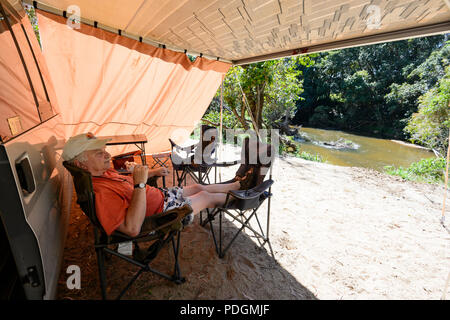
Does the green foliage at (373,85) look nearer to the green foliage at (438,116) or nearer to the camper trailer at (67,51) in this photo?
the green foliage at (438,116)

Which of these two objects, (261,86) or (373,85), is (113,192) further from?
(373,85)

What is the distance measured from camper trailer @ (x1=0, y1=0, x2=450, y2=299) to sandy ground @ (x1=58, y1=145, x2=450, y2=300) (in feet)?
1.63

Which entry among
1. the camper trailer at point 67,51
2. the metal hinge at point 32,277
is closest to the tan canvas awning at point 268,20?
the camper trailer at point 67,51

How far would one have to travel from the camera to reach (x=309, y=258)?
210cm

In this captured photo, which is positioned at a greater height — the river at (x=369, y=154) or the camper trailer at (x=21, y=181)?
the camper trailer at (x=21, y=181)

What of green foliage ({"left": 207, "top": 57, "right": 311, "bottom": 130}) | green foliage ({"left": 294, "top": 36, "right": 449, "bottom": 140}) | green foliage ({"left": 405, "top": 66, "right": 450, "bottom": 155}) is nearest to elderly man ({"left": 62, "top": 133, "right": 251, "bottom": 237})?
green foliage ({"left": 207, "top": 57, "right": 311, "bottom": 130})

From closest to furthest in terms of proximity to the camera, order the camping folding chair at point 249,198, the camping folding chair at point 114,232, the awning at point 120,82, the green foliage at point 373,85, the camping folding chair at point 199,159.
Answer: the camping folding chair at point 114,232 → the camping folding chair at point 249,198 → the awning at point 120,82 → the camping folding chair at point 199,159 → the green foliage at point 373,85

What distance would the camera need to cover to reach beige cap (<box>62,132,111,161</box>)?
1.38 m

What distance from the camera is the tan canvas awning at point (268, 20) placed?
166 cm

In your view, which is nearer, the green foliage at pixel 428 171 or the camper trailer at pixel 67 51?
the camper trailer at pixel 67 51

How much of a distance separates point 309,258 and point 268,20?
7.98 feet

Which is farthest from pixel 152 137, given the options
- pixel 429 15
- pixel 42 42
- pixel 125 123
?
pixel 429 15

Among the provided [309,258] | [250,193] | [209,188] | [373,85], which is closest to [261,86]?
[209,188]

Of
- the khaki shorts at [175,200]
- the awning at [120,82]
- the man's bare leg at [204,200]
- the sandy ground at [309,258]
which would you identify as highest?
the awning at [120,82]
